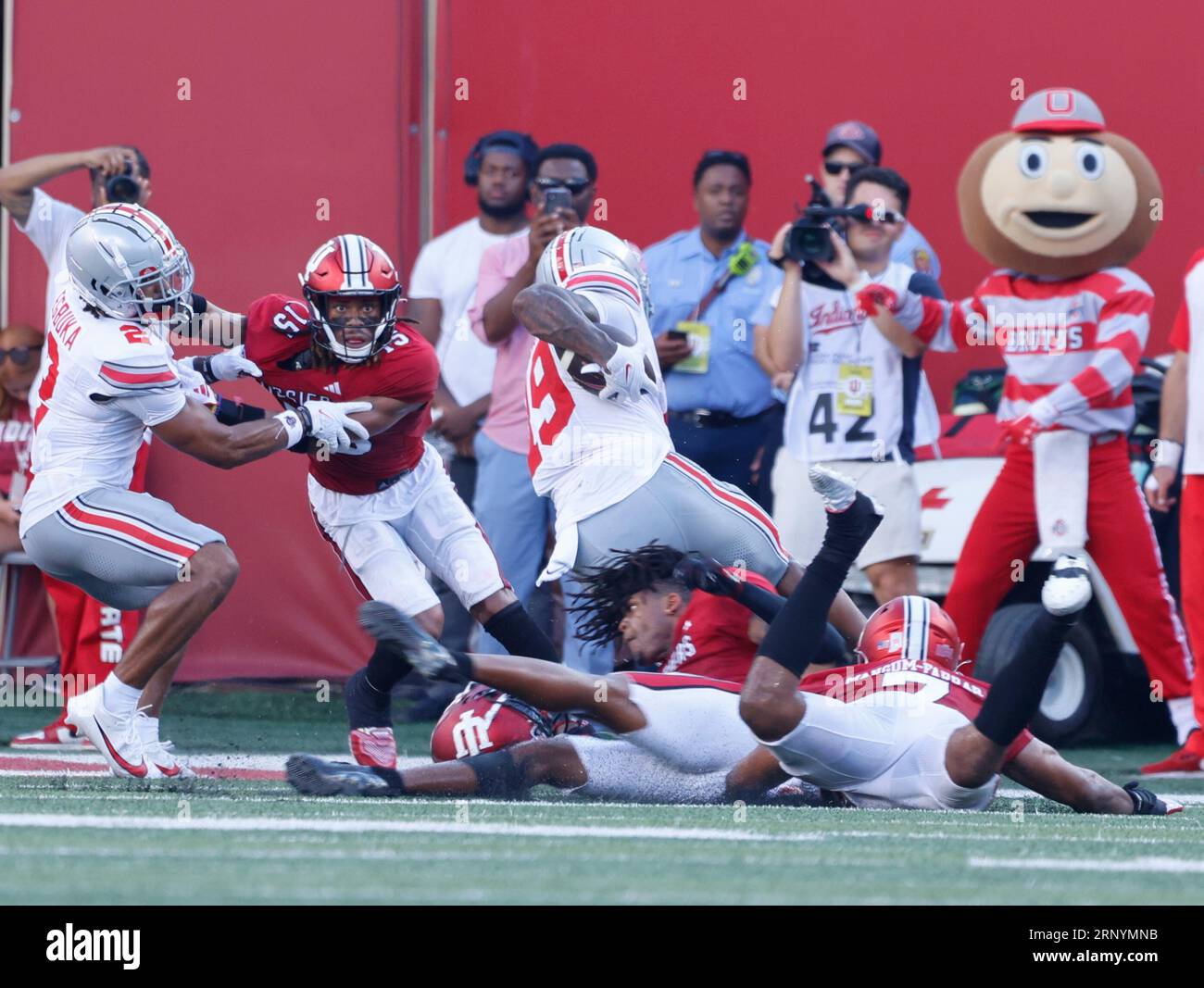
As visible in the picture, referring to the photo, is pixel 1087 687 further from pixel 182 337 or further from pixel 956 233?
pixel 182 337

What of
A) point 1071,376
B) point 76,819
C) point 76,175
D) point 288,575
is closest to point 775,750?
point 76,819

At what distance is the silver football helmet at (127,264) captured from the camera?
5.96 meters

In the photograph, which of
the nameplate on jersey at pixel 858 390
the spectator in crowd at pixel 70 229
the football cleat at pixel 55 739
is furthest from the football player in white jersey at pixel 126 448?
the nameplate on jersey at pixel 858 390

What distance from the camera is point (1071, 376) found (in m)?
6.95

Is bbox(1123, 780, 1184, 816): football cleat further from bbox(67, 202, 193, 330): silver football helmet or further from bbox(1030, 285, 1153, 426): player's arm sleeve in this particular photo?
bbox(67, 202, 193, 330): silver football helmet

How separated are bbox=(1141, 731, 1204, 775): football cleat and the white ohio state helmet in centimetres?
211

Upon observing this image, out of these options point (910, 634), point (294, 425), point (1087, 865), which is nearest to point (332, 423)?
point (294, 425)

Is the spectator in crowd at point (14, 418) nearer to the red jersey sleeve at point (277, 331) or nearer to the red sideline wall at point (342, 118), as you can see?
the red sideline wall at point (342, 118)

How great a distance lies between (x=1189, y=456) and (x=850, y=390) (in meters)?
1.12

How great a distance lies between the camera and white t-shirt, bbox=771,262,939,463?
720cm

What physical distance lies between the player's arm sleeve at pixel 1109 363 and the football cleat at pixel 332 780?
2723mm

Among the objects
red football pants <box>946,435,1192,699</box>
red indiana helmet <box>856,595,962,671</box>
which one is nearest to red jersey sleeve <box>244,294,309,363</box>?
red indiana helmet <box>856,595,962,671</box>

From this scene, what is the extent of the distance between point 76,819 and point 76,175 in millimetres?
4709

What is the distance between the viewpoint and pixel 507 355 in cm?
798
